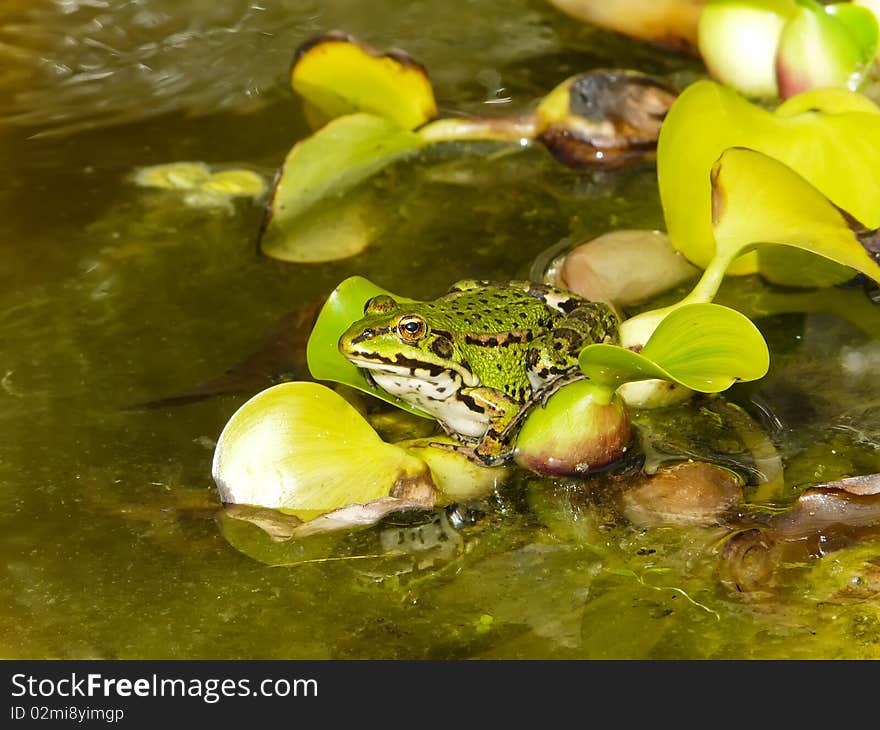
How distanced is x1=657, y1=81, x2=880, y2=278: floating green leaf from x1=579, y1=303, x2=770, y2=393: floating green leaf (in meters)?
0.65

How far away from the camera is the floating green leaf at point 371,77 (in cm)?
354

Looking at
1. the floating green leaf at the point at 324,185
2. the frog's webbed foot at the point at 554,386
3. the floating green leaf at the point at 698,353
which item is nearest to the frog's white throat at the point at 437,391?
the frog's webbed foot at the point at 554,386

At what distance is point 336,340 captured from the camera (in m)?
2.52

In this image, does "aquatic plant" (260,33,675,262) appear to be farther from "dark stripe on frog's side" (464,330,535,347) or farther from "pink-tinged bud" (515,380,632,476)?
"pink-tinged bud" (515,380,632,476)

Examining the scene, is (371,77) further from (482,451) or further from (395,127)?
(482,451)

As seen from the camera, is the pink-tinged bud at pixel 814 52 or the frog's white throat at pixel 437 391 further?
the pink-tinged bud at pixel 814 52

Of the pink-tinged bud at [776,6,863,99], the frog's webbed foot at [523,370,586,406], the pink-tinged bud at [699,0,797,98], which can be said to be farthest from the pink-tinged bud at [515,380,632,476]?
the pink-tinged bud at [699,0,797,98]

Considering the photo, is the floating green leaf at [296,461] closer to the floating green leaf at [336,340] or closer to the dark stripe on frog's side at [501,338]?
the floating green leaf at [336,340]

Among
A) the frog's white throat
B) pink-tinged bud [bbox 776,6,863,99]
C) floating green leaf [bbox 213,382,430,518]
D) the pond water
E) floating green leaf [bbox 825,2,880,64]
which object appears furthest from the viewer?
floating green leaf [bbox 825,2,880,64]

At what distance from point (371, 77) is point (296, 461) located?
1.68m

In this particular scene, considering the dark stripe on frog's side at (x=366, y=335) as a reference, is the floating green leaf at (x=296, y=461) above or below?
below

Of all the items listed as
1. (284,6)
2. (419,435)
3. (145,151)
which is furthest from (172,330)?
(284,6)

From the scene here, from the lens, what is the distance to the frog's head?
2.35m

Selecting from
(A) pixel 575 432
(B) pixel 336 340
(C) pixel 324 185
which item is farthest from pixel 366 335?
(C) pixel 324 185
